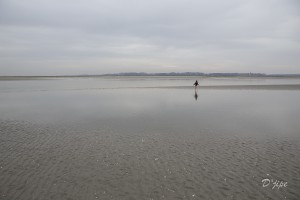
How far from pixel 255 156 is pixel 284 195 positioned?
3349 millimetres

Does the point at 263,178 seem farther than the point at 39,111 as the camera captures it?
No

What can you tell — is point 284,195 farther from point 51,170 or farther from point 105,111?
point 105,111

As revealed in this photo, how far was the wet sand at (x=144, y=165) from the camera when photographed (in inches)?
312

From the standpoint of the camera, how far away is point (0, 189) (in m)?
8.02

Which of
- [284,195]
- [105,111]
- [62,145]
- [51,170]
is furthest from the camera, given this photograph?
[105,111]

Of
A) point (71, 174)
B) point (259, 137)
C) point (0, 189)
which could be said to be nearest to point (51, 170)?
point (71, 174)

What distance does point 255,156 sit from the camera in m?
10.9

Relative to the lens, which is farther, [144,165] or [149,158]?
[149,158]

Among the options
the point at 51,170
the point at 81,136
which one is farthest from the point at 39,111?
the point at 51,170

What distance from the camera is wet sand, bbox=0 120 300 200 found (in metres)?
7.92

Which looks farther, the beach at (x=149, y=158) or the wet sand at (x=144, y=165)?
the beach at (x=149, y=158)

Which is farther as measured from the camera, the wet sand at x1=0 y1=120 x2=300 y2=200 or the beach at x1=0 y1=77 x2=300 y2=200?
the beach at x1=0 y1=77 x2=300 y2=200

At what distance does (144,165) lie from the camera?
395 inches

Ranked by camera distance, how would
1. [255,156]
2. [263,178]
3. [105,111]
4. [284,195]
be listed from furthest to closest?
[105,111] < [255,156] < [263,178] < [284,195]
